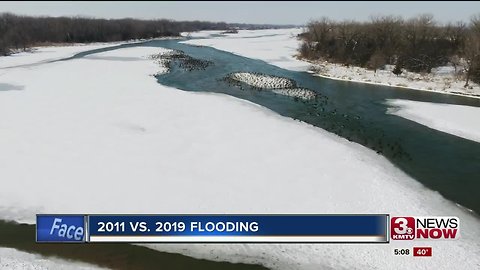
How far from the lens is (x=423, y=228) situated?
1260 centimetres

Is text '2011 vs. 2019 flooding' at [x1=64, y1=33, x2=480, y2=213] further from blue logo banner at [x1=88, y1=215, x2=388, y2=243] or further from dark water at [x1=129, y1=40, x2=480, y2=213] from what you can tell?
blue logo banner at [x1=88, y1=215, x2=388, y2=243]

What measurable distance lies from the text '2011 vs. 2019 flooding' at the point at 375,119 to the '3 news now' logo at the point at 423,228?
6.86 feet

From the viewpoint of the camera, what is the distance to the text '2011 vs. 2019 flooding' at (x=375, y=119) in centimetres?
1762

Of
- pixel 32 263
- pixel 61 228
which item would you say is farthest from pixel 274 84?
pixel 32 263

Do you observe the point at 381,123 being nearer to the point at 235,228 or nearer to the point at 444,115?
the point at 444,115

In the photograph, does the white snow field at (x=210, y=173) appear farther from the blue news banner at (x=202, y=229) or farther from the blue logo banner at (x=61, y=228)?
the blue logo banner at (x=61, y=228)

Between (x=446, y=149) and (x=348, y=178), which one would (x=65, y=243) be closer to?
(x=348, y=178)

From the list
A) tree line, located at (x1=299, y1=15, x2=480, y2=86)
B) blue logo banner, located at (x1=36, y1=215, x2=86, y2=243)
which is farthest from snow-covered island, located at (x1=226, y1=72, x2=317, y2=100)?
blue logo banner, located at (x1=36, y1=215, x2=86, y2=243)

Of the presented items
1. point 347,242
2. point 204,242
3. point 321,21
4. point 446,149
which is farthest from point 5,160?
point 321,21

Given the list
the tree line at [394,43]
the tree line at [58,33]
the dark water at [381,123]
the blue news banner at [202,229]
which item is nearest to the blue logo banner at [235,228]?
the blue news banner at [202,229]

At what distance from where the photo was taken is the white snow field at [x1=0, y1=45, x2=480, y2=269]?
11664 mm

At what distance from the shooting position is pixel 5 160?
17.4 metres

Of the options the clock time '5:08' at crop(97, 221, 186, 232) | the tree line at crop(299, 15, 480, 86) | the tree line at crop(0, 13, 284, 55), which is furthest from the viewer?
the tree line at crop(0, 13, 284, 55)

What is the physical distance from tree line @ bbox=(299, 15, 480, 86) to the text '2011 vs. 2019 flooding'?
13.9 m
